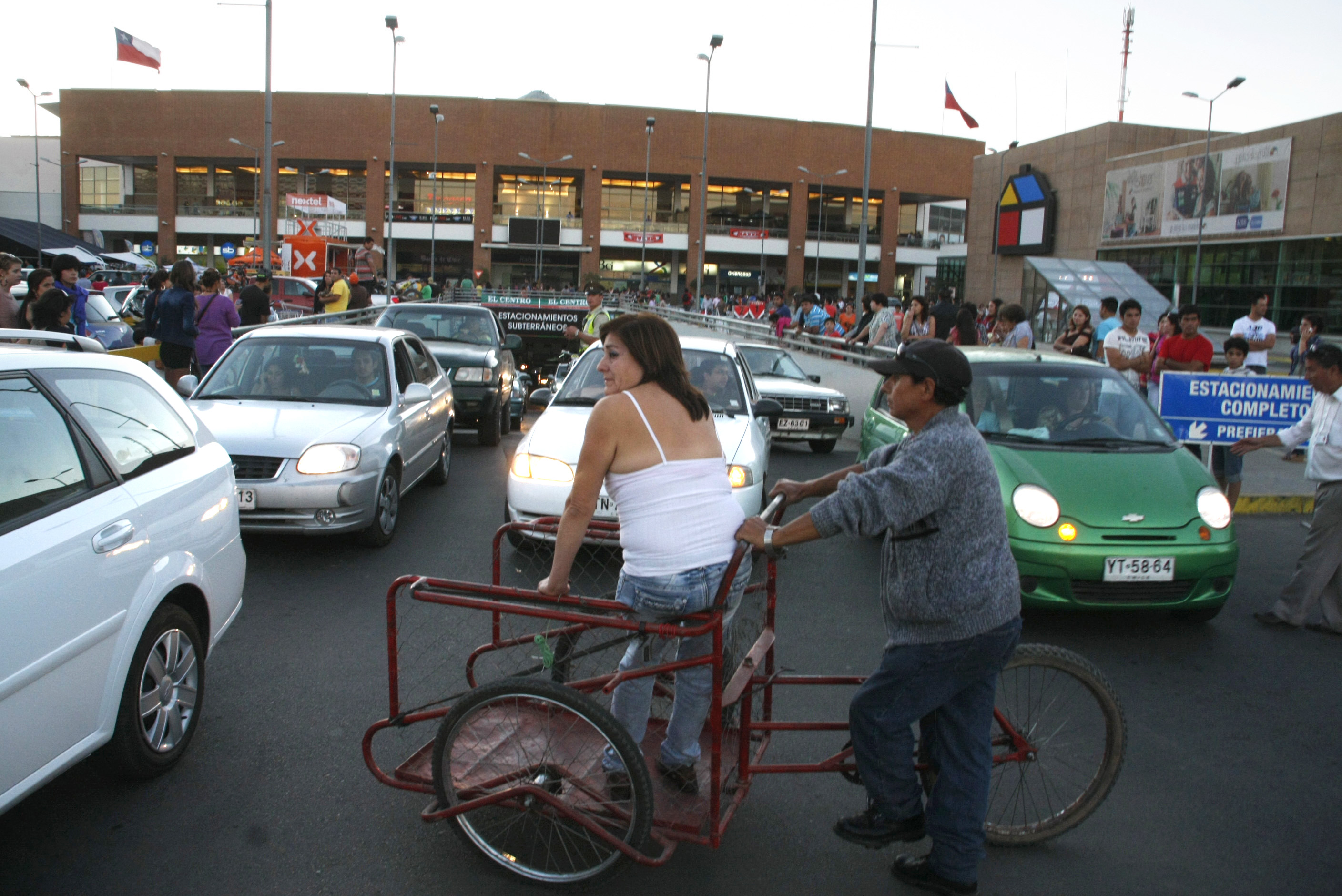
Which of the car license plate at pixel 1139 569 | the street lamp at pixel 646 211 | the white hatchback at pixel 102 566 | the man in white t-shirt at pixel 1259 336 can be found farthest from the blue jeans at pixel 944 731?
the street lamp at pixel 646 211

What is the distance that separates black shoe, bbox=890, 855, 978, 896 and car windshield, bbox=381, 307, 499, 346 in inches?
435

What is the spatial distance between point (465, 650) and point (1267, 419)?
7992 millimetres

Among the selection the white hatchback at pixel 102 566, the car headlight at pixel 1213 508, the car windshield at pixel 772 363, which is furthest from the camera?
the car windshield at pixel 772 363

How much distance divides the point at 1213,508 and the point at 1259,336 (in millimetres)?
8480

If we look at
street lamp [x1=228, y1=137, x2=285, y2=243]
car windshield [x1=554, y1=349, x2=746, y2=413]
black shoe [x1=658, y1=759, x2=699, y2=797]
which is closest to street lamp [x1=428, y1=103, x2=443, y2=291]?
street lamp [x1=228, y1=137, x2=285, y2=243]

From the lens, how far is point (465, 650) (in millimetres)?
5316

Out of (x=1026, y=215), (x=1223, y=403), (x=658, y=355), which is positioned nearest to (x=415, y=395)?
(x=658, y=355)

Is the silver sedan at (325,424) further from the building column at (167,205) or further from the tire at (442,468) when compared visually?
the building column at (167,205)

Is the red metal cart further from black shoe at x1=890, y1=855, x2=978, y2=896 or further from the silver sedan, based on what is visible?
the silver sedan

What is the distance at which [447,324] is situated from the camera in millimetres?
13789

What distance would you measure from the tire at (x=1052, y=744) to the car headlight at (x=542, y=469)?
3.86m

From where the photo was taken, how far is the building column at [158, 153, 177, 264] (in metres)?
61.5

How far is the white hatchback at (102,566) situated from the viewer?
2939 millimetres

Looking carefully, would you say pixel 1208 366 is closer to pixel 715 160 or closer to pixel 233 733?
pixel 233 733
